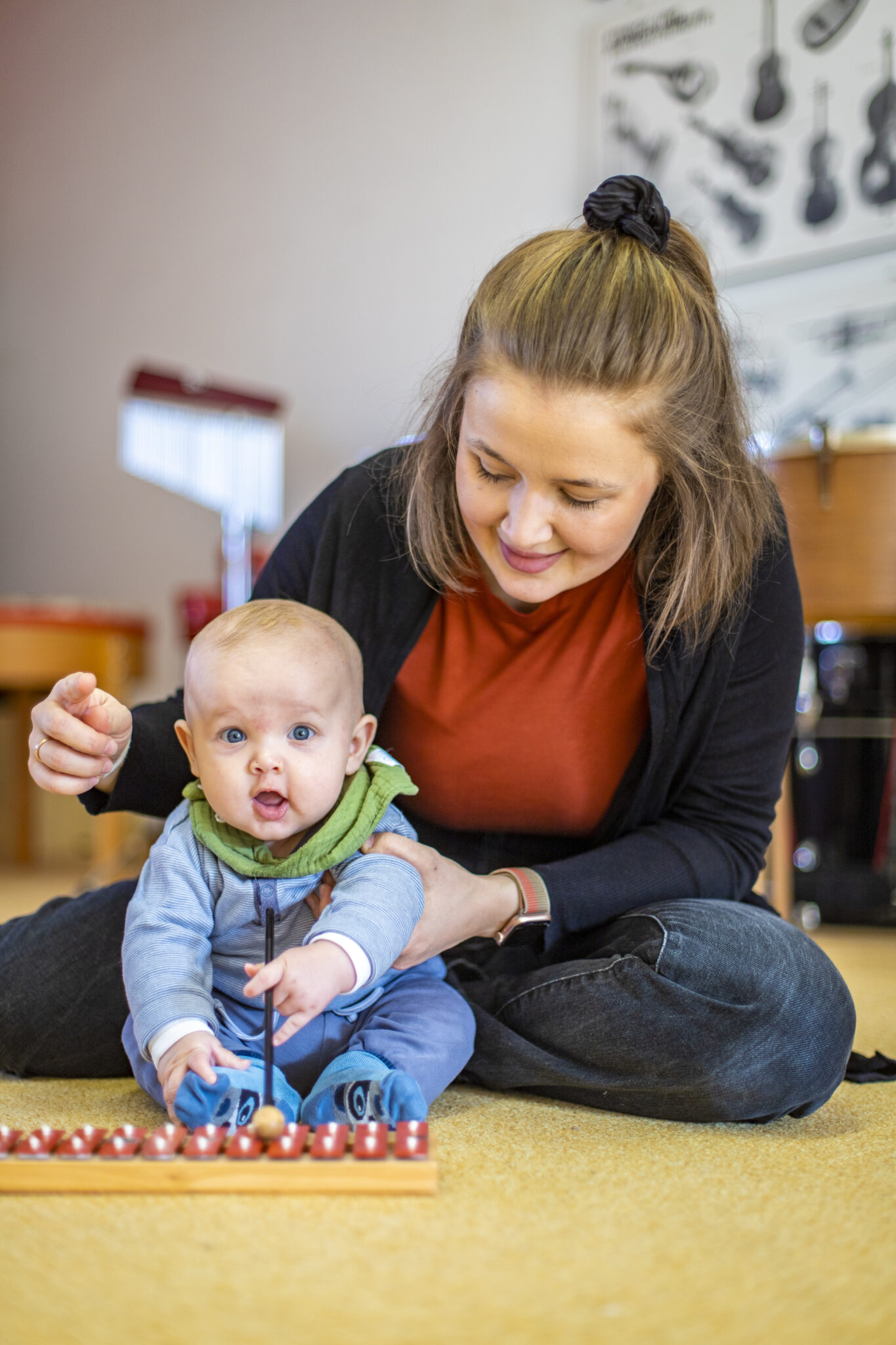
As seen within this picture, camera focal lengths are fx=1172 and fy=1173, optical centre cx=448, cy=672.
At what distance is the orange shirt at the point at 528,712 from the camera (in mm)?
1025

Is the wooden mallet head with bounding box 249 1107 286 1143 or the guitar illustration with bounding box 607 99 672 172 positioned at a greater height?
the guitar illustration with bounding box 607 99 672 172

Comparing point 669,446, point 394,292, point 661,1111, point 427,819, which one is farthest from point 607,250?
point 394,292

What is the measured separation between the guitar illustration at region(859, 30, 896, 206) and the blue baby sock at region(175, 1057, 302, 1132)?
6.54 feet

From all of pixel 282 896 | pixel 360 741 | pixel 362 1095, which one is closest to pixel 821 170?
pixel 360 741

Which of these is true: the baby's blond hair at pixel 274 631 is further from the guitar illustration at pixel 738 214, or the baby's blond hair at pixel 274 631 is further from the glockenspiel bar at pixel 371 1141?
the guitar illustration at pixel 738 214

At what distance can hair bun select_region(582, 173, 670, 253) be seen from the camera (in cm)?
91

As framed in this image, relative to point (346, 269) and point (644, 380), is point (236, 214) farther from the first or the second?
point (644, 380)

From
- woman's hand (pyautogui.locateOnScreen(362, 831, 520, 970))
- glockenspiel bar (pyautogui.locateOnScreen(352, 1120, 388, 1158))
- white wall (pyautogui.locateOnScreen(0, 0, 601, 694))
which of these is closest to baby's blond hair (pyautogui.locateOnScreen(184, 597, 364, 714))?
woman's hand (pyautogui.locateOnScreen(362, 831, 520, 970))

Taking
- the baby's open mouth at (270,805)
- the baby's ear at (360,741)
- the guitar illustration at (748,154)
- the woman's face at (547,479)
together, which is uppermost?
the guitar illustration at (748,154)

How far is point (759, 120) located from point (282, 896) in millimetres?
1984

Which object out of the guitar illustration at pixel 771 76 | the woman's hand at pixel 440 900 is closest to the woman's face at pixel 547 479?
A: the woman's hand at pixel 440 900

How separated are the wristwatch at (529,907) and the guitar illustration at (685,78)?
1.94 meters

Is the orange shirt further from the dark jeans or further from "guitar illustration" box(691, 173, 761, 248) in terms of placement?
"guitar illustration" box(691, 173, 761, 248)

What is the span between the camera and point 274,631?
0.85m
